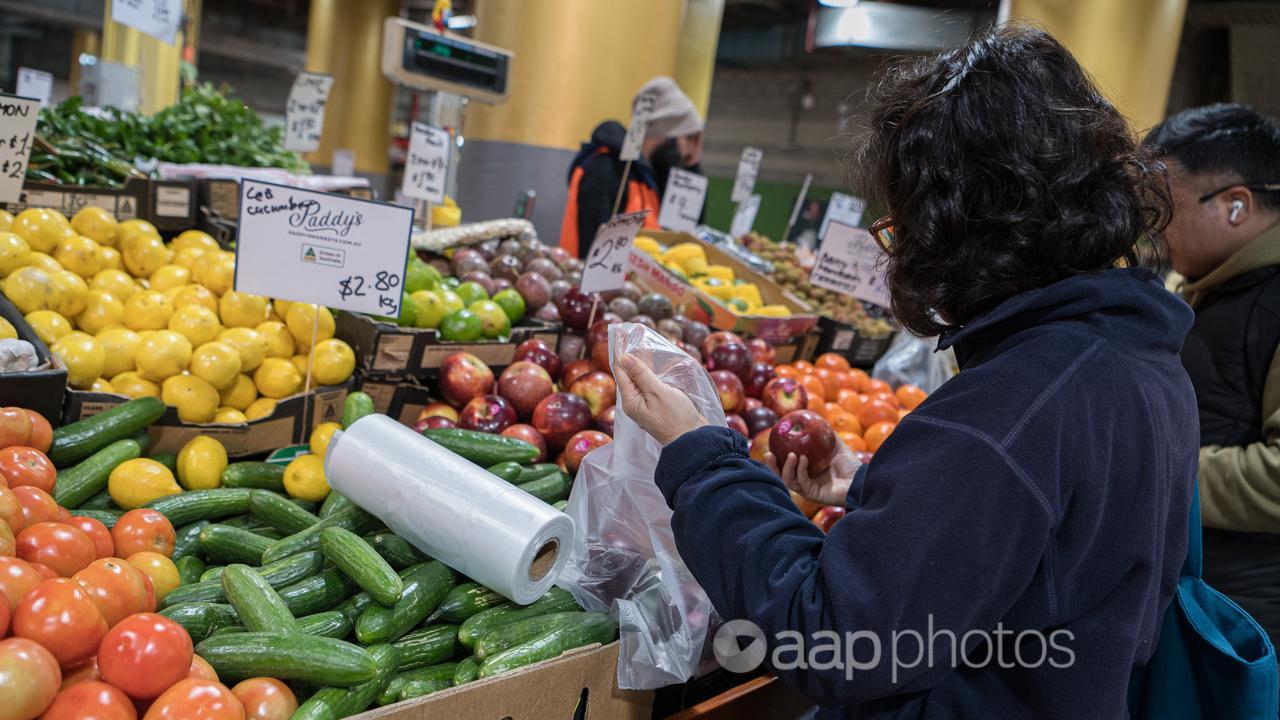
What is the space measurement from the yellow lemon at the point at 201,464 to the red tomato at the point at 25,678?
3.47 ft

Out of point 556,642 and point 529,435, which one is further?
point 529,435

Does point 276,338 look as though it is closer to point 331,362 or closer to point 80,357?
point 331,362

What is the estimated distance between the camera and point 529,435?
2482mm

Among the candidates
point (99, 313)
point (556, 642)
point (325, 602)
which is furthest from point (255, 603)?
point (99, 313)

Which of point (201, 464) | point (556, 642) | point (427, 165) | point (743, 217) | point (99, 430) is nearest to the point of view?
point (556, 642)

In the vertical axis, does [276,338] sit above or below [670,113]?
below

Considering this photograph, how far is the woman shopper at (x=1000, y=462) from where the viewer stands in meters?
1.07

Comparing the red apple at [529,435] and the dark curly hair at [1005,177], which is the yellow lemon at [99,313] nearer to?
the red apple at [529,435]

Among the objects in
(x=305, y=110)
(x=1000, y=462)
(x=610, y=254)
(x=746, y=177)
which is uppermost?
(x=746, y=177)

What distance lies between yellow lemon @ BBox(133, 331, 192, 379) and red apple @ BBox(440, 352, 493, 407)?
0.67 meters

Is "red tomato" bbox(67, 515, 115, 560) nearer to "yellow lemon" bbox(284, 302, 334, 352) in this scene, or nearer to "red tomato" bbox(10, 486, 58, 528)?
"red tomato" bbox(10, 486, 58, 528)

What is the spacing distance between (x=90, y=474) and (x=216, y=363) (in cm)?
49

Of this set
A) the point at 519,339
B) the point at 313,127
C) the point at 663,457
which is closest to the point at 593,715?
the point at 663,457

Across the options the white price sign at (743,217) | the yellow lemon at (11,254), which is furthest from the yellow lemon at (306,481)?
the white price sign at (743,217)
